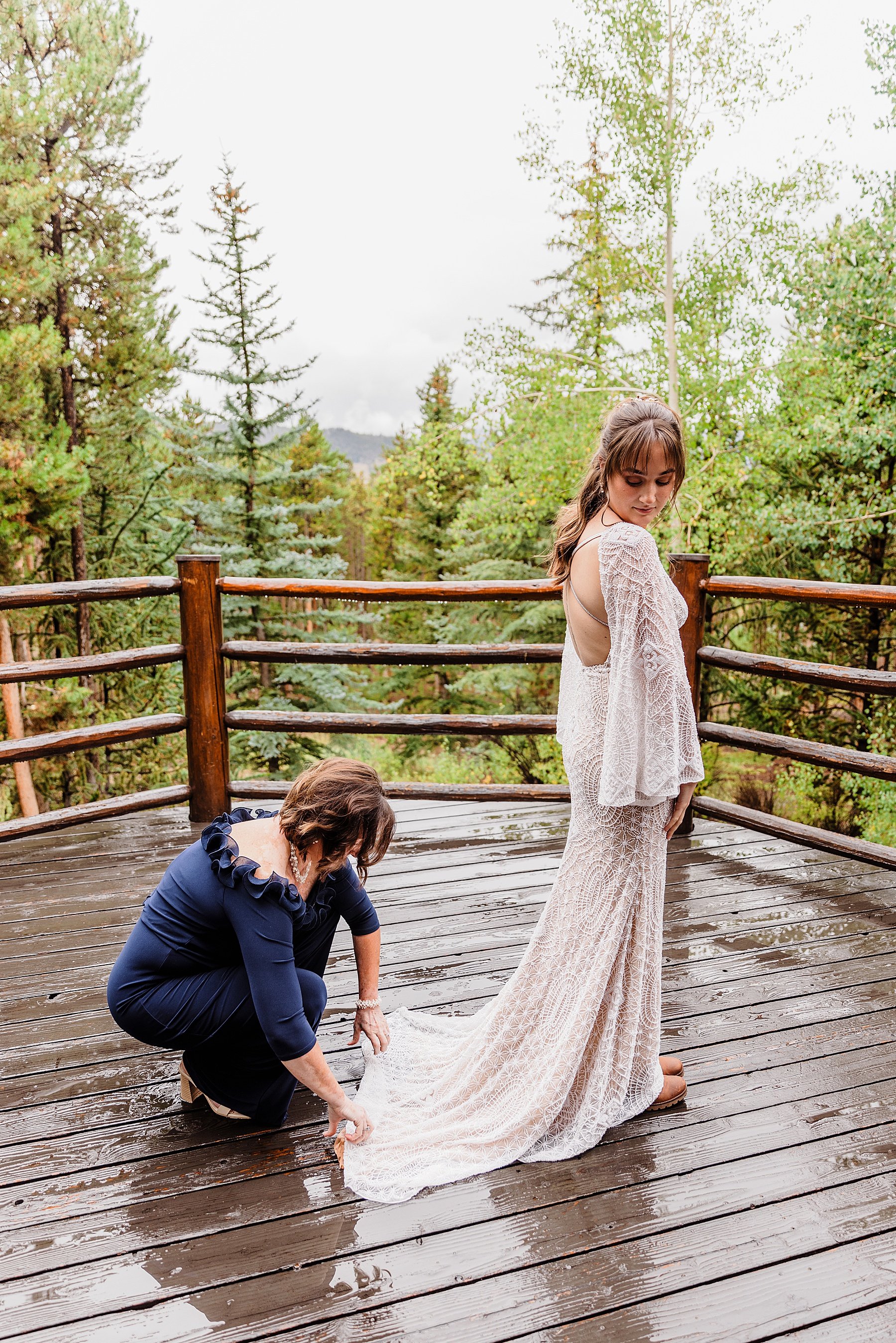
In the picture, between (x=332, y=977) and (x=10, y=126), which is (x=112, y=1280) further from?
(x=10, y=126)

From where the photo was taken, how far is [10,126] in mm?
10727

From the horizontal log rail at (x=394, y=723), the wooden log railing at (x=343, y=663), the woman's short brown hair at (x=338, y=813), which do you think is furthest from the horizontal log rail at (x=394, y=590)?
the woman's short brown hair at (x=338, y=813)

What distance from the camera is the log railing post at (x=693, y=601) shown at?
3816 millimetres

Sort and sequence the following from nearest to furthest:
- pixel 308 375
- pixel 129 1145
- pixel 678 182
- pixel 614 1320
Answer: pixel 614 1320
pixel 129 1145
pixel 678 182
pixel 308 375

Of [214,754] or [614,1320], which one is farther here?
[214,754]

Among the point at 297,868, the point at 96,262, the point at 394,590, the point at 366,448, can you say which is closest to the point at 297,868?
the point at 297,868

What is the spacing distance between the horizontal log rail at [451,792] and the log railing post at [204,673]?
0.15m

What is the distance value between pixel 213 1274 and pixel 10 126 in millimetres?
12749

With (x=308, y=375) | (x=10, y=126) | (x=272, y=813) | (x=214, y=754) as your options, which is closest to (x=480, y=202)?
(x=308, y=375)

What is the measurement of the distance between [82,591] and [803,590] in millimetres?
2909

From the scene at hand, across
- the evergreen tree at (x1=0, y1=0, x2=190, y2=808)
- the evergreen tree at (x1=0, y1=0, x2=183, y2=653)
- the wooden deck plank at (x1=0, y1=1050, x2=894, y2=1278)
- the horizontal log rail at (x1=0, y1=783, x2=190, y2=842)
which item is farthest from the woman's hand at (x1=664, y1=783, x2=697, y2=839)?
the evergreen tree at (x1=0, y1=0, x2=183, y2=653)

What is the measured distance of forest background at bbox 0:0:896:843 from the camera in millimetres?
9539

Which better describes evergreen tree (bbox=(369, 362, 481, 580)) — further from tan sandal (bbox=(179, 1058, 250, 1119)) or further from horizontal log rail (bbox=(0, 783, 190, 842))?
tan sandal (bbox=(179, 1058, 250, 1119))

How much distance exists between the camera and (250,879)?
185 centimetres
